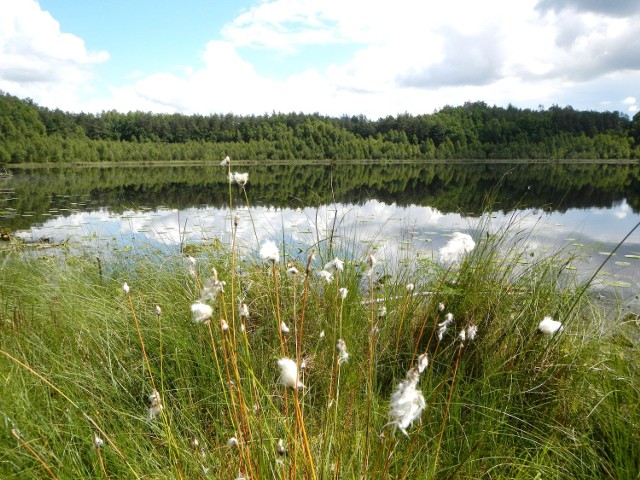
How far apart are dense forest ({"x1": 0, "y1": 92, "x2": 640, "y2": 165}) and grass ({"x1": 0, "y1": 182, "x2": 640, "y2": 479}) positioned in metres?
57.5

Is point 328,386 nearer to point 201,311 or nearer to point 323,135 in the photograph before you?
point 201,311

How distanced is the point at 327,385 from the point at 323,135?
8353 centimetres

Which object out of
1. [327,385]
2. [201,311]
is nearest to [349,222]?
[327,385]

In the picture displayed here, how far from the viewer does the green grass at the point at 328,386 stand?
1509 millimetres

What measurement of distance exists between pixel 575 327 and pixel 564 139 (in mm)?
80988

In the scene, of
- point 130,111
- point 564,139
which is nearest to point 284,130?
point 130,111

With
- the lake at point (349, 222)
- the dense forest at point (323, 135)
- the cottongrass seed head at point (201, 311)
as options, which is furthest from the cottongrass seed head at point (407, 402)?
the dense forest at point (323, 135)

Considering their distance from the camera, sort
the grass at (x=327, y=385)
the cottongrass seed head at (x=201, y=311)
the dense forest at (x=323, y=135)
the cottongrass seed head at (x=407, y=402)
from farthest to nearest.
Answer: the dense forest at (x=323, y=135) → the grass at (x=327, y=385) → the cottongrass seed head at (x=201, y=311) → the cottongrass seed head at (x=407, y=402)

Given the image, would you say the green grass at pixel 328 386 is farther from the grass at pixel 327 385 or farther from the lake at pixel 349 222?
the lake at pixel 349 222

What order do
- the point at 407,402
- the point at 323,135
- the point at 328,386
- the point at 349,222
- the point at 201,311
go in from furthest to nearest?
1. the point at 323,135
2. the point at 349,222
3. the point at 328,386
4. the point at 201,311
5. the point at 407,402

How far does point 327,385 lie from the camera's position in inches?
83.9

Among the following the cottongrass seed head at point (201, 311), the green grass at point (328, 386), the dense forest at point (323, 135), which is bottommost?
the green grass at point (328, 386)

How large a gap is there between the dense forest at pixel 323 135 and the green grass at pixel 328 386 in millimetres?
57549

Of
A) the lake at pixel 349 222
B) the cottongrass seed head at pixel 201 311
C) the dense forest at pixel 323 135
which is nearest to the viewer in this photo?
the cottongrass seed head at pixel 201 311
